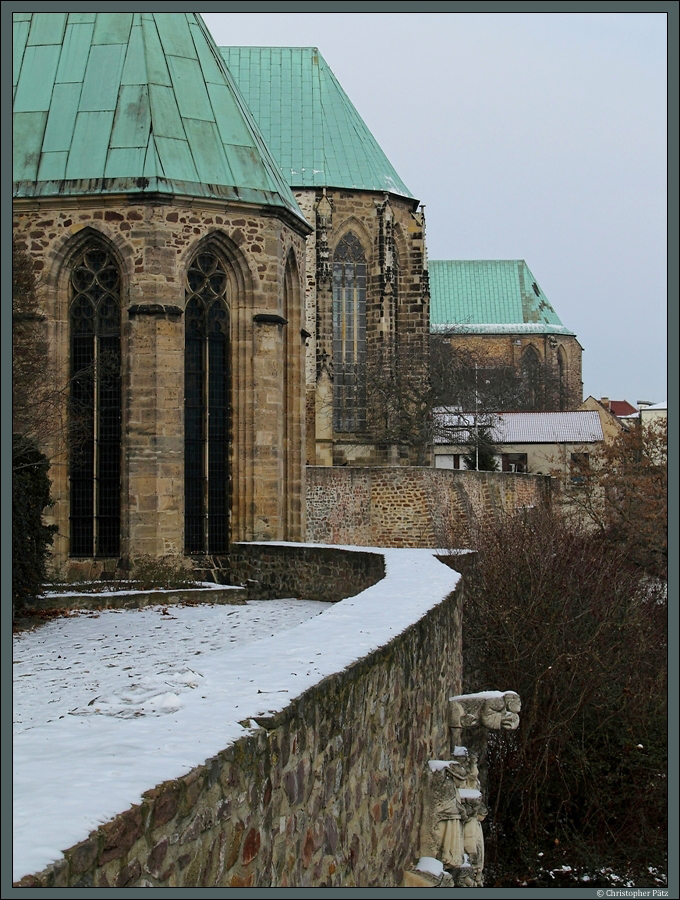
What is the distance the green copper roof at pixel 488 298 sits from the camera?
252 feet

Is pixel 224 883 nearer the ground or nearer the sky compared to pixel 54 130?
nearer the ground

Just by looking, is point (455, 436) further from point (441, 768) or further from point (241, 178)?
point (441, 768)

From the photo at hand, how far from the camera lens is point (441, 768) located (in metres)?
8.53

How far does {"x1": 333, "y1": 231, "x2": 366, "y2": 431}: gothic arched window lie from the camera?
1577 inches

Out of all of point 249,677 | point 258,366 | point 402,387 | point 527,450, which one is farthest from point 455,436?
point 249,677

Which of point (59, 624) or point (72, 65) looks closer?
point (59, 624)

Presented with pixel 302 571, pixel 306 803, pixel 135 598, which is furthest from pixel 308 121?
pixel 306 803

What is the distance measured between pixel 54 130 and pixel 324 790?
1659cm

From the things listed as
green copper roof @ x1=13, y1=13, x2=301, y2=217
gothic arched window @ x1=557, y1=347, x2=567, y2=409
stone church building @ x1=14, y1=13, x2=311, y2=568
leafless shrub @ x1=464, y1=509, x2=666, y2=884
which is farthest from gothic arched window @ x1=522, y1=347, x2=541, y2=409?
stone church building @ x1=14, y1=13, x2=311, y2=568

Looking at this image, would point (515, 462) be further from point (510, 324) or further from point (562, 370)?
point (562, 370)

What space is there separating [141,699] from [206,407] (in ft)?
47.9

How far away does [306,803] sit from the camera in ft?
16.8

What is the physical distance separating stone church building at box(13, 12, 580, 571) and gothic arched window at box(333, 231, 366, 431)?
18.4 metres
